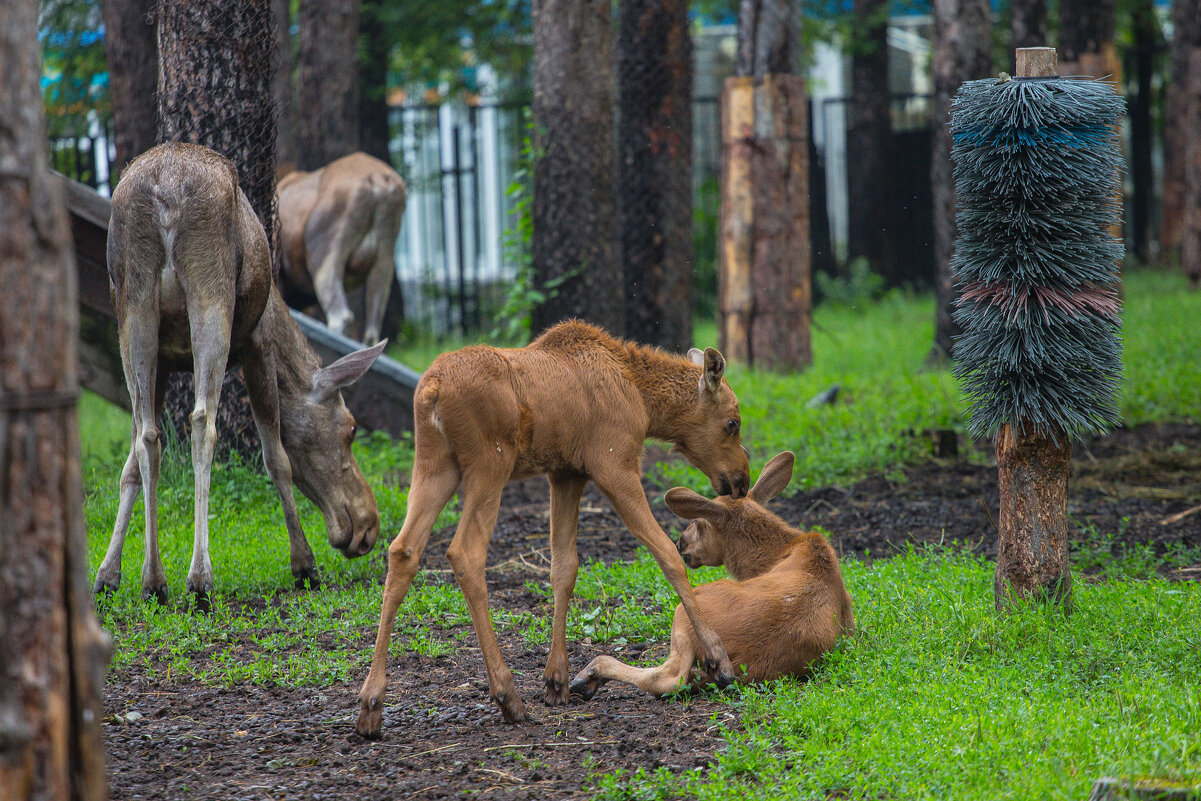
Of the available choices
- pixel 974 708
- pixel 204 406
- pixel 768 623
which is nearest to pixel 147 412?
pixel 204 406

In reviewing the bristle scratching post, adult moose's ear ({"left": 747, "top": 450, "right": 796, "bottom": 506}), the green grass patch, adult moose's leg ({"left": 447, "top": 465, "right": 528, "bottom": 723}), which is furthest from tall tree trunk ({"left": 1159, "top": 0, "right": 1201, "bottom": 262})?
adult moose's leg ({"left": 447, "top": 465, "right": 528, "bottom": 723})

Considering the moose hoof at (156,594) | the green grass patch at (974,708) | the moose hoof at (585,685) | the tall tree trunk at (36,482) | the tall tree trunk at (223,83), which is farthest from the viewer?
the tall tree trunk at (223,83)

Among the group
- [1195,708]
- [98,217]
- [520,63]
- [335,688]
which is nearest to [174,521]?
[98,217]

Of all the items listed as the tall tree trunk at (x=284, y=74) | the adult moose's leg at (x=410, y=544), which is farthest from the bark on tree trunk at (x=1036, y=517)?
the tall tree trunk at (x=284, y=74)

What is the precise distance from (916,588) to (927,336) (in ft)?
32.0

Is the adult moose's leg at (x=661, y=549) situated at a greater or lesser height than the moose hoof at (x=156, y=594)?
greater

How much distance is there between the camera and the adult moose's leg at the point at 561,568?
475cm

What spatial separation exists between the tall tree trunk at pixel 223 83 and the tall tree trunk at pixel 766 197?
19.8 feet

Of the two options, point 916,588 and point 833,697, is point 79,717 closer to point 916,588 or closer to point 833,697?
point 833,697

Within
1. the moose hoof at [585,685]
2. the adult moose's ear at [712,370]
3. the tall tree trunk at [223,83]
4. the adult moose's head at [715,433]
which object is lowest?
the moose hoof at [585,685]

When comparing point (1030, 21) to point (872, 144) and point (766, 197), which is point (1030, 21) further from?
point (872, 144)

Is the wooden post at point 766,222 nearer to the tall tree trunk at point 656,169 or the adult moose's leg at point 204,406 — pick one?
the tall tree trunk at point 656,169

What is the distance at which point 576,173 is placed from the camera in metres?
11.1

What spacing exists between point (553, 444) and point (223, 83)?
4518 mm
